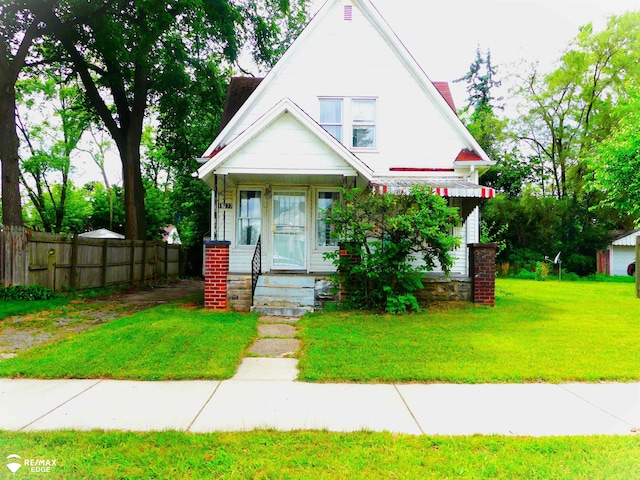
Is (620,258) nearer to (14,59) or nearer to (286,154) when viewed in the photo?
(286,154)

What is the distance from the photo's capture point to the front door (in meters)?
11.2

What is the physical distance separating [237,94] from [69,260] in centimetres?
744

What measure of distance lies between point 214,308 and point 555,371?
6693mm

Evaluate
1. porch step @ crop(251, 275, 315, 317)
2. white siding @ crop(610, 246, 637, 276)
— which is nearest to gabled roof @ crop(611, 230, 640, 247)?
white siding @ crop(610, 246, 637, 276)

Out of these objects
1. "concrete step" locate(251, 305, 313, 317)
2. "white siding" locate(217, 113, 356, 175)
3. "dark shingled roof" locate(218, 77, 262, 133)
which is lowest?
"concrete step" locate(251, 305, 313, 317)

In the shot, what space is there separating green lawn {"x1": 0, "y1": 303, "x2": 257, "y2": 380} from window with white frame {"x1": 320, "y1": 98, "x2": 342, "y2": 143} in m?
6.48

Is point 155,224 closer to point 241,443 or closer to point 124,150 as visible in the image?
point 124,150

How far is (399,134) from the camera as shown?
11555mm

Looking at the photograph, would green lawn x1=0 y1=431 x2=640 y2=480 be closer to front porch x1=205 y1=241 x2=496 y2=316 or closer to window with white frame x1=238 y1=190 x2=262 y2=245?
front porch x1=205 y1=241 x2=496 y2=316

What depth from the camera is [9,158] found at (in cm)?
1199

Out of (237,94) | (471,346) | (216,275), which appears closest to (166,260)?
(237,94)

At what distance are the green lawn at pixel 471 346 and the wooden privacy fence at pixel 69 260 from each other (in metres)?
8.21

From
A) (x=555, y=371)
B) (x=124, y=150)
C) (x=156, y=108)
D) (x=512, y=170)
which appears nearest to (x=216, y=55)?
(x=156, y=108)

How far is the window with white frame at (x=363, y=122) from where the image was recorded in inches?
457
